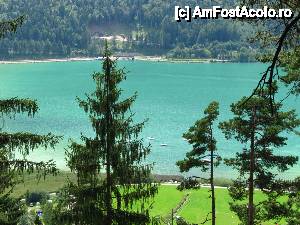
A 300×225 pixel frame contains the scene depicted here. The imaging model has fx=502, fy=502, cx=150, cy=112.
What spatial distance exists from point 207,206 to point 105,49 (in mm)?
31688

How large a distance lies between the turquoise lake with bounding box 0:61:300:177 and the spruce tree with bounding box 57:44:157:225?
2746 cm

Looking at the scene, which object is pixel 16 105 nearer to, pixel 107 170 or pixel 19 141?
pixel 19 141

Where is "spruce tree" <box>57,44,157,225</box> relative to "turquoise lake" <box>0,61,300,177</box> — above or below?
above

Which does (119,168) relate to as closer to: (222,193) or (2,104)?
(2,104)

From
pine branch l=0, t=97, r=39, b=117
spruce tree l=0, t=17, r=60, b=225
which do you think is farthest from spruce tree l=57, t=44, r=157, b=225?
pine branch l=0, t=97, r=39, b=117

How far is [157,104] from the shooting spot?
116 m

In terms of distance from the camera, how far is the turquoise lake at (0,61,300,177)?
6994 cm

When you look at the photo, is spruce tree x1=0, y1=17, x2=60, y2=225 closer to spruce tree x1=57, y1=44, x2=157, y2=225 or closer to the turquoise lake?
spruce tree x1=57, y1=44, x2=157, y2=225

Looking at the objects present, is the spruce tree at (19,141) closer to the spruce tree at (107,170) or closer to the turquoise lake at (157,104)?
the spruce tree at (107,170)

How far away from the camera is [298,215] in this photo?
56.5ft

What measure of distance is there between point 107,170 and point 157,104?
103 metres

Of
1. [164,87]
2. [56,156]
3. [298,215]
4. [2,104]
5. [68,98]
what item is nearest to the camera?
[2,104]

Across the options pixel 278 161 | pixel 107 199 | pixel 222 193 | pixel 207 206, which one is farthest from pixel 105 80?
pixel 222 193

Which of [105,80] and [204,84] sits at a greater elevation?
[105,80]
